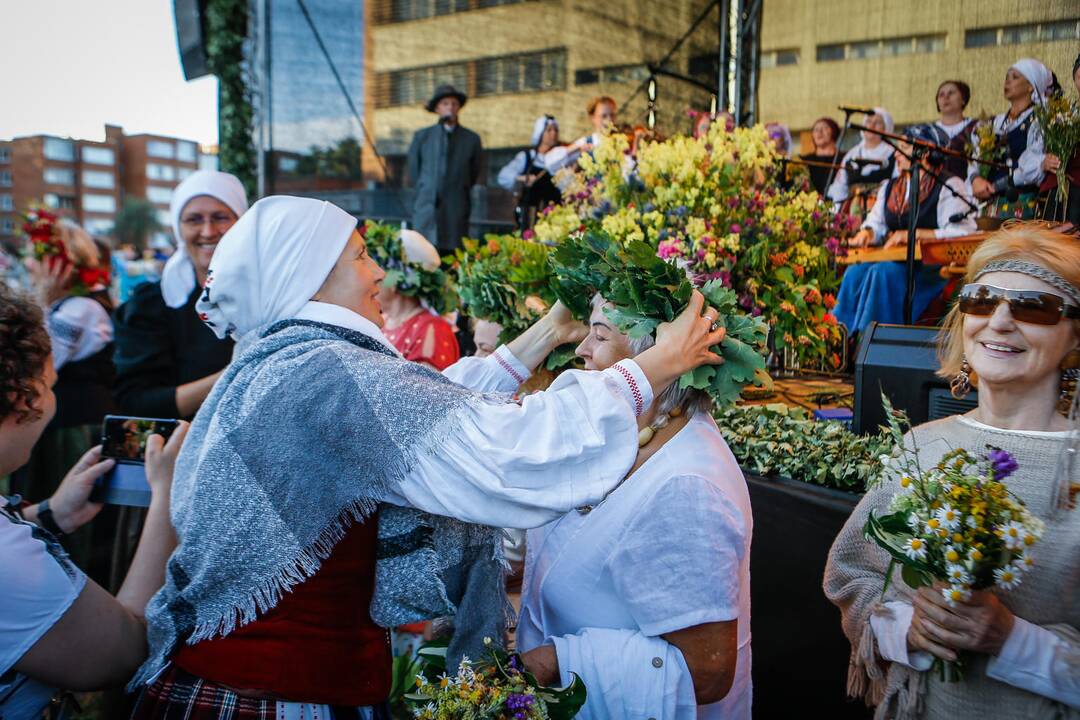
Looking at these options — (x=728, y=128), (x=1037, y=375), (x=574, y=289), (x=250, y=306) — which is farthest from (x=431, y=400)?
(x=728, y=128)

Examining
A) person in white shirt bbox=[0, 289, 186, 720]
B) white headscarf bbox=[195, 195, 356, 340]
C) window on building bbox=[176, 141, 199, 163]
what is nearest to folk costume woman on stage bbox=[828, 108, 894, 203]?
white headscarf bbox=[195, 195, 356, 340]

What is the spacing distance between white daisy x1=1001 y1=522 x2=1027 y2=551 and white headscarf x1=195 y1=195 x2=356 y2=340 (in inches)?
56.6

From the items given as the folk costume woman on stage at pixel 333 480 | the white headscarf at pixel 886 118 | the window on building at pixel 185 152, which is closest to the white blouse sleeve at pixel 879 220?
the white headscarf at pixel 886 118

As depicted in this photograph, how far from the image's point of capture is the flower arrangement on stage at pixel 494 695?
4.80 ft

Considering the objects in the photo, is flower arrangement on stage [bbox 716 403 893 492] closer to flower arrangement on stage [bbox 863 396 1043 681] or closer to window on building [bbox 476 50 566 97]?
flower arrangement on stage [bbox 863 396 1043 681]

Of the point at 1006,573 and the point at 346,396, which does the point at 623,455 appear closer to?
the point at 346,396

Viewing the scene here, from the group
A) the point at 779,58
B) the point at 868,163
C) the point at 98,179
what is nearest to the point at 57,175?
the point at 98,179

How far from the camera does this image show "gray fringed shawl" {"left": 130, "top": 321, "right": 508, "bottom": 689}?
144cm

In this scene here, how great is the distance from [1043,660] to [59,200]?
39.7 feet

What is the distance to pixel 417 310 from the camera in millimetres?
4277

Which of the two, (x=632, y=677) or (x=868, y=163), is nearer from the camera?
(x=632, y=677)

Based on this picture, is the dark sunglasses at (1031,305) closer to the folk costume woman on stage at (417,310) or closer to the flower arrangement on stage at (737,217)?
the flower arrangement on stage at (737,217)

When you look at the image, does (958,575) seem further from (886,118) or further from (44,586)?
(886,118)

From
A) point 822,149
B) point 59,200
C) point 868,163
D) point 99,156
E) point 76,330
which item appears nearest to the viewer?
point 76,330
